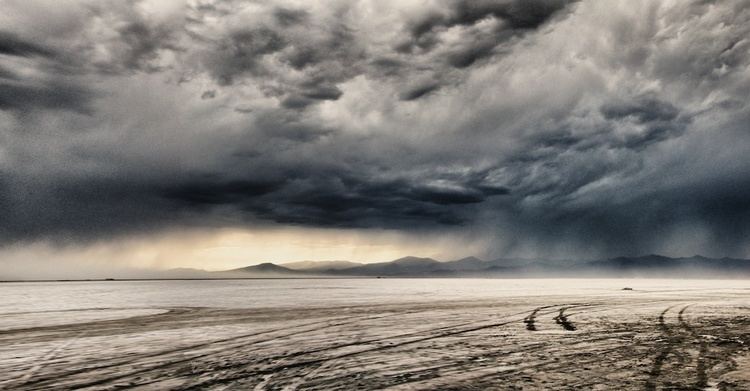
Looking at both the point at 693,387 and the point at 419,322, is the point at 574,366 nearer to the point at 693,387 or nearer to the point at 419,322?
the point at 693,387

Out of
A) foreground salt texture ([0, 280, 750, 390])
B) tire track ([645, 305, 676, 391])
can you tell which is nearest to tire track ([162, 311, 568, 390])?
foreground salt texture ([0, 280, 750, 390])

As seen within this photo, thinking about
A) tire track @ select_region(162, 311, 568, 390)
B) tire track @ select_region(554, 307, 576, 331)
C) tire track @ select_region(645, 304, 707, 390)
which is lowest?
tire track @ select_region(554, 307, 576, 331)

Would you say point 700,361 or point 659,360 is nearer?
point 700,361

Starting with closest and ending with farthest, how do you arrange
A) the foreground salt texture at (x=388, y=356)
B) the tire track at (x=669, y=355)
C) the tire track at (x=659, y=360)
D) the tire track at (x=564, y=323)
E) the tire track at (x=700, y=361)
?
the tire track at (x=700, y=361) < the tire track at (x=659, y=360) < the tire track at (x=669, y=355) < the foreground salt texture at (x=388, y=356) < the tire track at (x=564, y=323)

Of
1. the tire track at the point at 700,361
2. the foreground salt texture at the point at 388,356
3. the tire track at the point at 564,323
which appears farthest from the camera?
the tire track at the point at 564,323

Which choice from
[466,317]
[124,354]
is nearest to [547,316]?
[466,317]

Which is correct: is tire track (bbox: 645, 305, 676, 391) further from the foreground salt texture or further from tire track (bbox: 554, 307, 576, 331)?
tire track (bbox: 554, 307, 576, 331)

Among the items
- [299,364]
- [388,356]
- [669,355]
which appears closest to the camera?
[299,364]

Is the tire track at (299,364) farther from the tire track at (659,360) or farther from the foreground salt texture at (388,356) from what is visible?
the tire track at (659,360)

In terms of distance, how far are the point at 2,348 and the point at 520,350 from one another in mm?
15094

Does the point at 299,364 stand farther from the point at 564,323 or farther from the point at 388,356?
the point at 564,323

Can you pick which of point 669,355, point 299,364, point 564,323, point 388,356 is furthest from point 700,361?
point 564,323

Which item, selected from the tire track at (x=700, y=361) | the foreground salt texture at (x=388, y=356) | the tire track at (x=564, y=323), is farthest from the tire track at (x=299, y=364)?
the tire track at (x=700, y=361)

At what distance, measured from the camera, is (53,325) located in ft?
71.2
